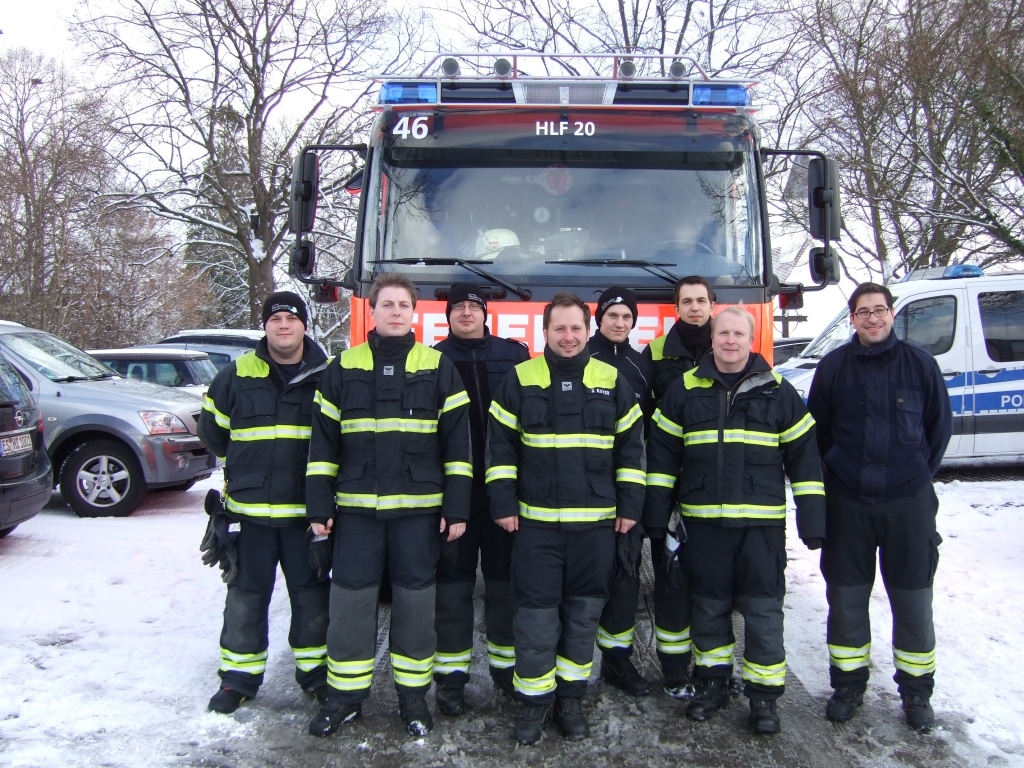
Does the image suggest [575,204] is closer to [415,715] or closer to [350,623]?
[350,623]

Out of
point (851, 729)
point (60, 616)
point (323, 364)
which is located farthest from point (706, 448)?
point (60, 616)

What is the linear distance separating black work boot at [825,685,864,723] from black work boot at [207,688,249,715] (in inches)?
105

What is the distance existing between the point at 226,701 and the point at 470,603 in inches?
46.2

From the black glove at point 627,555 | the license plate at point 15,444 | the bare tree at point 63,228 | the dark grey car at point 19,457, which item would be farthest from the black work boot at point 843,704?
the bare tree at point 63,228

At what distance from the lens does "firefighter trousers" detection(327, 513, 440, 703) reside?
3.62 metres

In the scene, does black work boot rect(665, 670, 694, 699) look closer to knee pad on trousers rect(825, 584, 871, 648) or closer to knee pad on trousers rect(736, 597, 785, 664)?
knee pad on trousers rect(736, 597, 785, 664)

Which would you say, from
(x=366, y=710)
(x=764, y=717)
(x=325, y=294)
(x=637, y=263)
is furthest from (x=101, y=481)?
(x=764, y=717)

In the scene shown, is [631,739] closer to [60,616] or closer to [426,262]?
[426,262]

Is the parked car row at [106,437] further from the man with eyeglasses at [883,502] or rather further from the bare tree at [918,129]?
the bare tree at [918,129]

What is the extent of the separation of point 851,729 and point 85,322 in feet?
62.8

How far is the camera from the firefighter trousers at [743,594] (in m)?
3.65

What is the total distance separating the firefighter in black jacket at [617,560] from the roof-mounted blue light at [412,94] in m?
1.57

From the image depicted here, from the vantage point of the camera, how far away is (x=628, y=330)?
13.5 feet

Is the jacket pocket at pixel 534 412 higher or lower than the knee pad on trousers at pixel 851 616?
higher
